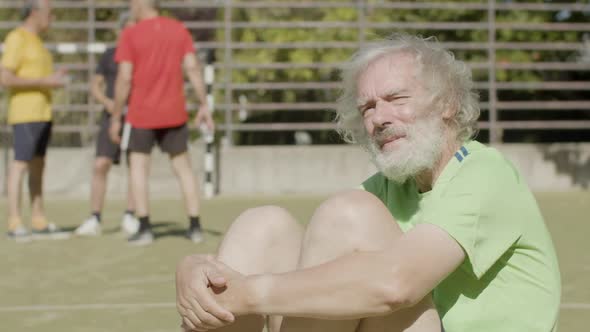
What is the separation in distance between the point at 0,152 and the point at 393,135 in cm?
1037

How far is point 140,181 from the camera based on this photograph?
765cm

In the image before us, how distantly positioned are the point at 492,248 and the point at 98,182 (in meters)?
6.33

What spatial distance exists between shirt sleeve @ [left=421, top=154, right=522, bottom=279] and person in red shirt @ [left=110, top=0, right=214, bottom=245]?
202 inches

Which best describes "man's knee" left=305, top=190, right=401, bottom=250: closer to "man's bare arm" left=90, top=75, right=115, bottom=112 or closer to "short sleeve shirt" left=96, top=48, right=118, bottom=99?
"man's bare arm" left=90, top=75, right=115, bottom=112

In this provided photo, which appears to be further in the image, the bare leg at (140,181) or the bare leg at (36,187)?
the bare leg at (36,187)

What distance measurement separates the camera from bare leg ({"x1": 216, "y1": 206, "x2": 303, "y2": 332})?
3.03 metres

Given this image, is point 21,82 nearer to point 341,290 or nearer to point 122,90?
point 122,90

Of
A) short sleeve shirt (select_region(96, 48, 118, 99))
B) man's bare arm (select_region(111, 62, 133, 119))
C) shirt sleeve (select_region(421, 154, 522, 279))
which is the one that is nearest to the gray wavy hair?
shirt sleeve (select_region(421, 154, 522, 279))

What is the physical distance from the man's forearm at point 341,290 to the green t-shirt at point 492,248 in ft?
0.57

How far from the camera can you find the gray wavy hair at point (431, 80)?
284cm

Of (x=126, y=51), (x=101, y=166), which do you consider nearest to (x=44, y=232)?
(x=101, y=166)

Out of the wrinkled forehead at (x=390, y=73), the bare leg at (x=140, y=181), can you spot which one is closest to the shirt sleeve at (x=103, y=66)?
the bare leg at (x=140, y=181)

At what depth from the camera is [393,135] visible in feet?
9.31

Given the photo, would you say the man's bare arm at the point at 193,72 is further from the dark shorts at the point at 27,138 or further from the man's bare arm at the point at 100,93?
the dark shorts at the point at 27,138
